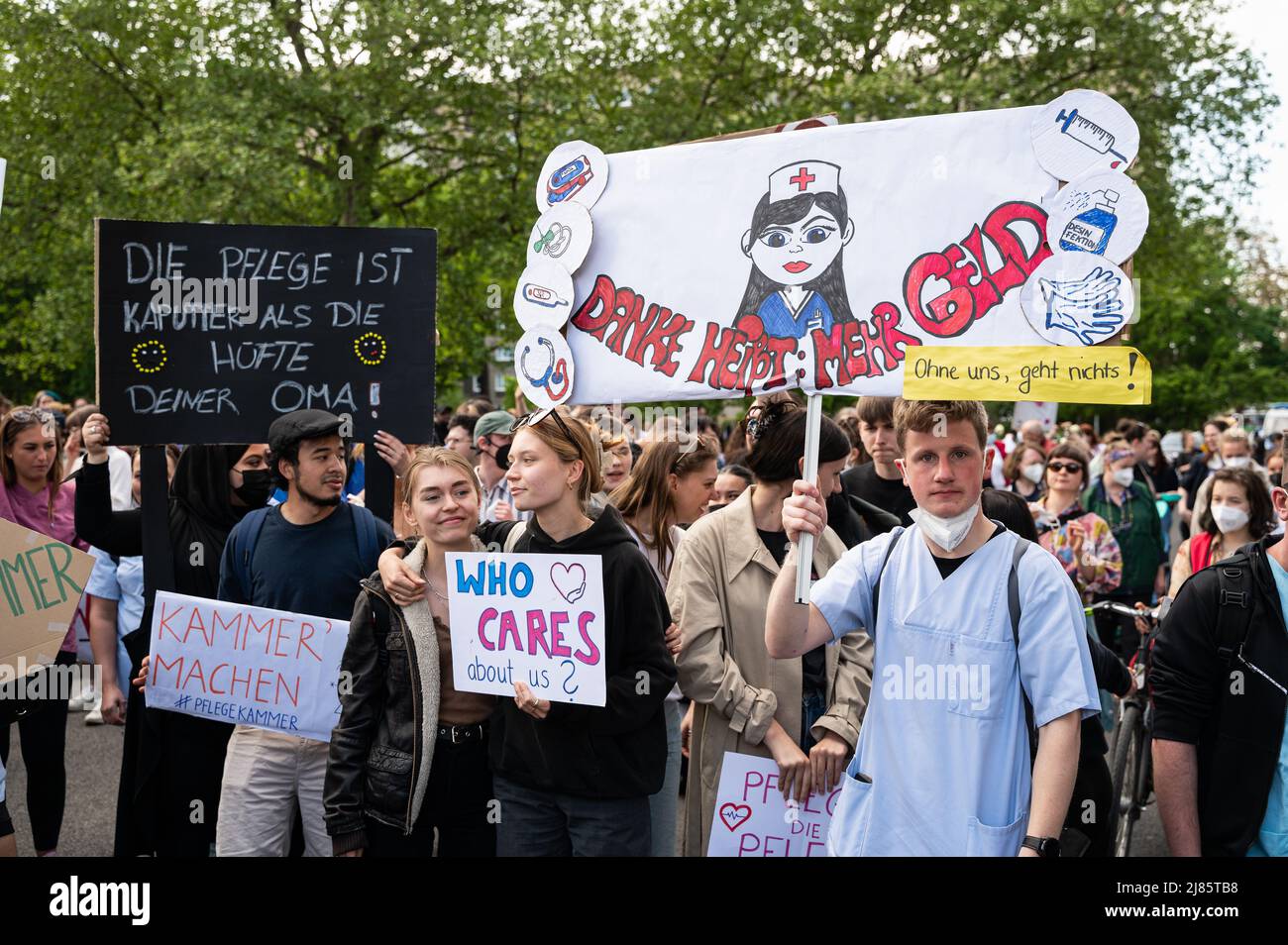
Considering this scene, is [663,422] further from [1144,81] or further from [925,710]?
[1144,81]

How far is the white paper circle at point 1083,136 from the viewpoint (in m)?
2.95

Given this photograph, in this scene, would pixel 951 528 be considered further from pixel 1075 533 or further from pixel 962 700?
pixel 1075 533

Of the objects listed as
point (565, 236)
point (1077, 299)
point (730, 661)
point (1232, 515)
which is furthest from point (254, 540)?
point (1232, 515)

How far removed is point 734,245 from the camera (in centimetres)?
354

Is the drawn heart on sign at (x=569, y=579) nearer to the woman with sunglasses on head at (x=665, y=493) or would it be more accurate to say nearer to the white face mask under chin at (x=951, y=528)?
the white face mask under chin at (x=951, y=528)

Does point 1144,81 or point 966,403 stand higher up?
point 1144,81

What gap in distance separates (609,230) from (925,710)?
5.56 feet

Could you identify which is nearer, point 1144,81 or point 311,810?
point 311,810

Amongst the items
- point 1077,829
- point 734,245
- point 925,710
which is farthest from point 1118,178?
point 1077,829

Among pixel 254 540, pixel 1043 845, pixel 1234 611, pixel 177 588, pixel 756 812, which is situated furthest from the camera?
pixel 177 588

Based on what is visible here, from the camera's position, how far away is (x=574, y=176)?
12.2 ft

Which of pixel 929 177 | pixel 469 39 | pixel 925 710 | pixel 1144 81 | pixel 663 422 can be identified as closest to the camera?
pixel 925 710

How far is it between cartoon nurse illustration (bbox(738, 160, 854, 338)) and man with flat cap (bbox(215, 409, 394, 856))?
70.7 inches

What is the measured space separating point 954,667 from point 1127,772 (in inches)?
136
